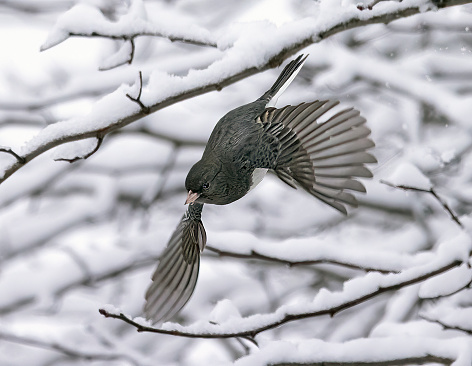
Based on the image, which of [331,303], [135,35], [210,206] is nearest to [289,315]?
[331,303]

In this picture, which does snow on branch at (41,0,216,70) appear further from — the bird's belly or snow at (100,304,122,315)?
snow at (100,304,122,315)

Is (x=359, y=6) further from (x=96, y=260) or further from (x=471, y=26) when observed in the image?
(x=96, y=260)

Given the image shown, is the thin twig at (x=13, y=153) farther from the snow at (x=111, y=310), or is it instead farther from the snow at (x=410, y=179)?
the snow at (x=410, y=179)

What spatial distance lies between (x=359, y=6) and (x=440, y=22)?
2.16m

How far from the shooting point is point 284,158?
5.61 ft

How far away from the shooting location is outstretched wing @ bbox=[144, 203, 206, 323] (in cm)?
173

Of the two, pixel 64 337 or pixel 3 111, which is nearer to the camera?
pixel 64 337

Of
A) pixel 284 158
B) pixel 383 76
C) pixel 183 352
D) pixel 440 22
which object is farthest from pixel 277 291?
pixel 284 158

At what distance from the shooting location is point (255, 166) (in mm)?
1695

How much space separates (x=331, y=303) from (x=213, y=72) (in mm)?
660

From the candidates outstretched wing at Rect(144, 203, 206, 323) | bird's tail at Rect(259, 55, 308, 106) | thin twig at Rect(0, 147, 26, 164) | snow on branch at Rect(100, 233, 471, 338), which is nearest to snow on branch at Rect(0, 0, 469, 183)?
thin twig at Rect(0, 147, 26, 164)

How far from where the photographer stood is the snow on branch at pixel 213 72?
5.01 ft

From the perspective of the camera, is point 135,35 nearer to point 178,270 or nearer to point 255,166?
point 255,166

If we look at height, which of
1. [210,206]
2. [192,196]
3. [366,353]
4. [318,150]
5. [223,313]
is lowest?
[366,353]
